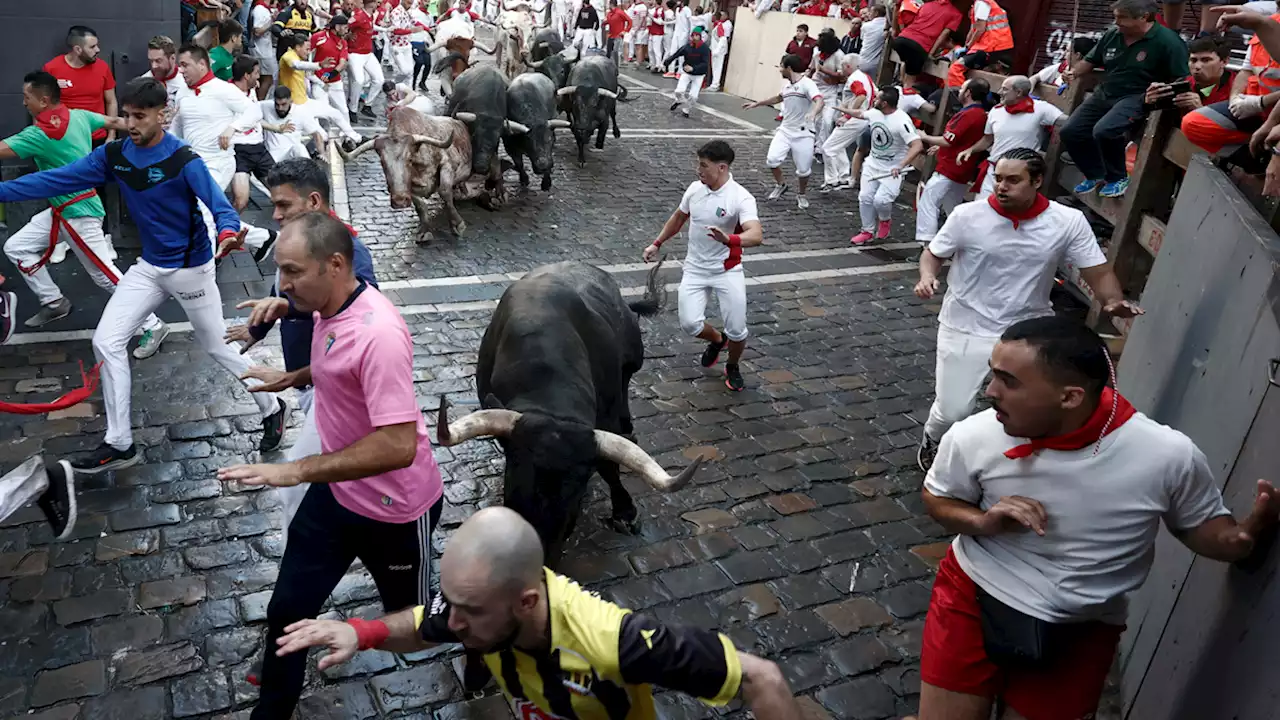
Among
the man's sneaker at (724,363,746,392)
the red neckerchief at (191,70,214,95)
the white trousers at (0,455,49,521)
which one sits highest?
the red neckerchief at (191,70,214,95)

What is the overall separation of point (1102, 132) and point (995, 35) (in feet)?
18.2

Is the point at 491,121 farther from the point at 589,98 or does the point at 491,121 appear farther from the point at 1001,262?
the point at 1001,262

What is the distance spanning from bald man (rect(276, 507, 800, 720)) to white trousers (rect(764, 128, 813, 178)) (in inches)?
461

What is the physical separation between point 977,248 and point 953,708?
3.02m

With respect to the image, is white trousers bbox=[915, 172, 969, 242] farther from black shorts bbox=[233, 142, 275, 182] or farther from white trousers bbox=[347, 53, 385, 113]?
white trousers bbox=[347, 53, 385, 113]

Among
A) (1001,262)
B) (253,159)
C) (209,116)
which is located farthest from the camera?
(253,159)

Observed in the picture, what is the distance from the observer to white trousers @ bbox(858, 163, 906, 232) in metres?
11.5

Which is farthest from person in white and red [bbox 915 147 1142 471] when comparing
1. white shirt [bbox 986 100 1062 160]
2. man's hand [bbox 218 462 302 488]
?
white shirt [bbox 986 100 1062 160]

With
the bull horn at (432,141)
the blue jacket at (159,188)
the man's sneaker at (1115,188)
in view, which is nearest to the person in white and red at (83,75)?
the bull horn at (432,141)

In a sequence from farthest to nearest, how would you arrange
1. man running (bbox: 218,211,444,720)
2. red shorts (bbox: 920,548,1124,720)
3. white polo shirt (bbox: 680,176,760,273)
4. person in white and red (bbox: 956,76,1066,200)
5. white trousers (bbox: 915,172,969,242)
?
white trousers (bbox: 915,172,969,242) < person in white and red (bbox: 956,76,1066,200) < white polo shirt (bbox: 680,176,760,273) < man running (bbox: 218,211,444,720) < red shorts (bbox: 920,548,1124,720)

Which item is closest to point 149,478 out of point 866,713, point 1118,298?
point 866,713

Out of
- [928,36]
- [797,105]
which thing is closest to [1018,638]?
[797,105]

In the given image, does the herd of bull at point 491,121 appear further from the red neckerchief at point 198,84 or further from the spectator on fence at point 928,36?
the spectator on fence at point 928,36

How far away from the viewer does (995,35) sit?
43.2 feet
